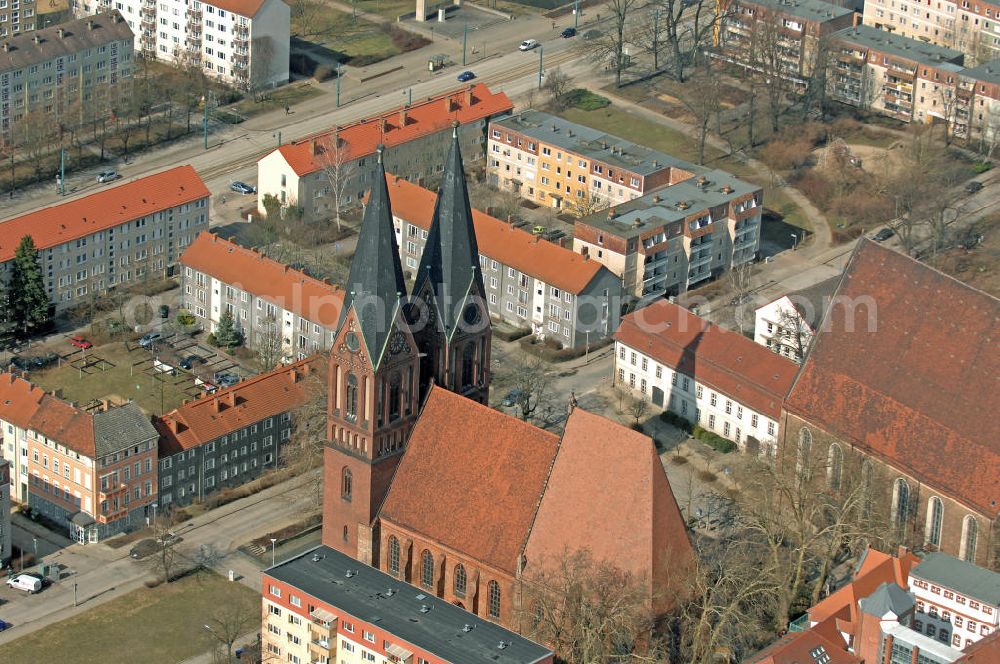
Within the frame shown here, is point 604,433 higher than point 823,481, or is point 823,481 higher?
point 604,433

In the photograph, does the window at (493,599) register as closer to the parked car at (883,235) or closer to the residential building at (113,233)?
the residential building at (113,233)

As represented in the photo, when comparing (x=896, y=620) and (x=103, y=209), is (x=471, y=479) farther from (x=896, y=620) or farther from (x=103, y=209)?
(x=103, y=209)

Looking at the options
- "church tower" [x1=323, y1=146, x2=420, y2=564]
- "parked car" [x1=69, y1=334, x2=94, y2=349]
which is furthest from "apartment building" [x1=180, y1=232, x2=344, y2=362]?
"church tower" [x1=323, y1=146, x2=420, y2=564]

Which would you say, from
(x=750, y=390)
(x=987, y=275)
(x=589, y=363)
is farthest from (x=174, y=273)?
(x=987, y=275)

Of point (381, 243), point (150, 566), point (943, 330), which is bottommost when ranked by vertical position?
point (150, 566)

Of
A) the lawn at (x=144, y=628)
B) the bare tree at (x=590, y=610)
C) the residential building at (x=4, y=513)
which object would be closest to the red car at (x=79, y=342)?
the residential building at (x=4, y=513)

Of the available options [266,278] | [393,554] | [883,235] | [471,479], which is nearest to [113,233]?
[266,278]

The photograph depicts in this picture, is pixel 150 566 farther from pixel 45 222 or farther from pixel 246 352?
pixel 45 222
